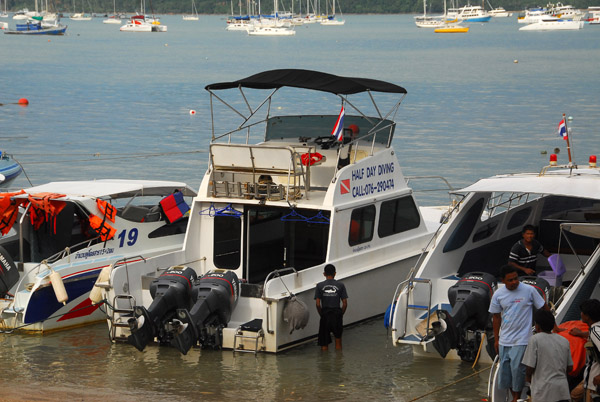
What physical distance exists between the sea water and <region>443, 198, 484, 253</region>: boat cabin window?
1542 mm

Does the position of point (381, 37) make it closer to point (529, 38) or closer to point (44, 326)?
point (529, 38)

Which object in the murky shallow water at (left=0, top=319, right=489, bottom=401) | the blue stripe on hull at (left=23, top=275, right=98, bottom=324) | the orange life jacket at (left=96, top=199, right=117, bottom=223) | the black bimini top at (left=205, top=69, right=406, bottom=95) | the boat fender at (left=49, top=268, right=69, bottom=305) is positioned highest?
the black bimini top at (left=205, top=69, right=406, bottom=95)

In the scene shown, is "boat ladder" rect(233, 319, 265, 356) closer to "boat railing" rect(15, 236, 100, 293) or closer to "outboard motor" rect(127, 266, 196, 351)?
"outboard motor" rect(127, 266, 196, 351)

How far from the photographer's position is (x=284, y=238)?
563 inches

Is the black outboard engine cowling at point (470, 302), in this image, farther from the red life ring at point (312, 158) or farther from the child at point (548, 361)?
the red life ring at point (312, 158)

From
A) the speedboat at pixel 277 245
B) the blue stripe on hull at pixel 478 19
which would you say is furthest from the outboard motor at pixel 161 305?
the blue stripe on hull at pixel 478 19

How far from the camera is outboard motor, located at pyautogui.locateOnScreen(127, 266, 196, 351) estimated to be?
484 inches

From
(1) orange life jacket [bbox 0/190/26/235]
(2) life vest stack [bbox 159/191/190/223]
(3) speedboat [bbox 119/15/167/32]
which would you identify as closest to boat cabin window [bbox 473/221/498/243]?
(2) life vest stack [bbox 159/191/190/223]

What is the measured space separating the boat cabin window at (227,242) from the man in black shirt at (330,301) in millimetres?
1895

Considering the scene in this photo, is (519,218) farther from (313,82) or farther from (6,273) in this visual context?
(6,273)

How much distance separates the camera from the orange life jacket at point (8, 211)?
48.0ft

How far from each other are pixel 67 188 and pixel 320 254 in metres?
4.16

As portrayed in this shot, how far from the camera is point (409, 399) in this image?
38.0ft

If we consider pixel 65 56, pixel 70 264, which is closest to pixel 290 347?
pixel 70 264
